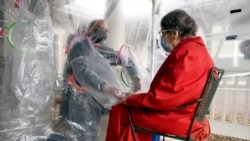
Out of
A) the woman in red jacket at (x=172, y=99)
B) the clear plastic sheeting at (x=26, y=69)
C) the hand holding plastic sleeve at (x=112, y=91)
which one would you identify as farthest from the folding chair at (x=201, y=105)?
the clear plastic sheeting at (x=26, y=69)

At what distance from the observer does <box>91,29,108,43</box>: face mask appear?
5.39 feet

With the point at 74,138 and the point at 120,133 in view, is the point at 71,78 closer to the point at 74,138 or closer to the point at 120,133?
the point at 74,138

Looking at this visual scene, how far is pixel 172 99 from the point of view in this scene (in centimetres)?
105

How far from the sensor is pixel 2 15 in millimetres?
1267

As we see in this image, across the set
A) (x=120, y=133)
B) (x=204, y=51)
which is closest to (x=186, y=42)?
(x=204, y=51)

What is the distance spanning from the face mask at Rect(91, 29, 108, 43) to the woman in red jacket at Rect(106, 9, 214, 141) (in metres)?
0.61

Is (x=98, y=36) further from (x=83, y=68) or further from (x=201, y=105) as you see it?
(x=201, y=105)

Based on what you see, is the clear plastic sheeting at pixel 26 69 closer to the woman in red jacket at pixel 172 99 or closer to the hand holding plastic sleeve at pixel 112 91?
the hand holding plastic sleeve at pixel 112 91

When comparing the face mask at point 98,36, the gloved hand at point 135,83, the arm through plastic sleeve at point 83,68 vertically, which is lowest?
the gloved hand at point 135,83

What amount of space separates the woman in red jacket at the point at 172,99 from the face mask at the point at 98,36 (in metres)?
0.61

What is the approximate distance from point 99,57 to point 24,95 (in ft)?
1.78

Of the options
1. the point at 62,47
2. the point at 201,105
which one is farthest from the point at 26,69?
the point at 201,105

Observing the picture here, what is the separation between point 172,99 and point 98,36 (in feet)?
2.73

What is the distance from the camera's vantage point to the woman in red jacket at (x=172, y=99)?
1054 millimetres
